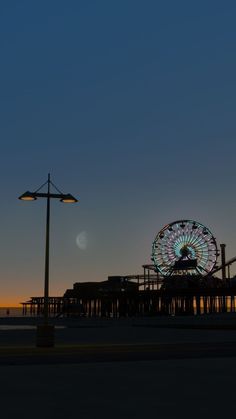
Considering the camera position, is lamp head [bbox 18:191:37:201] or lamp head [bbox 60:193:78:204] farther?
lamp head [bbox 60:193:78:204]

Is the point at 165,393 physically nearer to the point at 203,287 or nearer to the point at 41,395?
the point at 41,395

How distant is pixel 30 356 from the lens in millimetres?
20344

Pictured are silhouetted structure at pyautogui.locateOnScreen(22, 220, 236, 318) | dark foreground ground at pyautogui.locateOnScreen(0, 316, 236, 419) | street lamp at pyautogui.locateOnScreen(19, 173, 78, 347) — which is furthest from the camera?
silhouetted structure at pyautogui.locateOnScreen(22, 220, 236, 318)

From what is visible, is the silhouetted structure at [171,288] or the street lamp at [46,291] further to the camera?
the silhouetted structure at [171,288]

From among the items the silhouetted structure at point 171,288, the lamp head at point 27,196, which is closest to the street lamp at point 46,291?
the lamp head at point 27,196

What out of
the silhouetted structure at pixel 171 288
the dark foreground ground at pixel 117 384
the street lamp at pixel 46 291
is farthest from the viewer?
the silhouetted structure at pixel 171 288

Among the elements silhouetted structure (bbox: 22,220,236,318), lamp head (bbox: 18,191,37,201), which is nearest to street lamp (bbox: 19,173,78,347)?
lamp head (bbox: 18,191,37,201)

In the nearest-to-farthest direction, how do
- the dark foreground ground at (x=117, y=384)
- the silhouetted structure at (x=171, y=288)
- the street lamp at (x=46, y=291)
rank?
the dark foreground ground at (x=117, y=384), the street lamp at (x=46, y=291), the silhouetted structure at (x=171, y=288)

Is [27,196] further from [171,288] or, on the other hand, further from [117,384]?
[171,288]

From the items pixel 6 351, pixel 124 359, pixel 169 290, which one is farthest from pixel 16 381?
pixel 169 290

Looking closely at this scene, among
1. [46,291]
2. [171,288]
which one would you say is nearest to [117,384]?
[46,291]

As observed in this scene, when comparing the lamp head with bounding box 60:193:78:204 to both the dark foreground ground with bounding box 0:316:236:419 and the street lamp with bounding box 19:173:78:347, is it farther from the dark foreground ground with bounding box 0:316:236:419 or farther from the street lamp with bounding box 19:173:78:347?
the dark foreground ground with bounding box 0:316:236:419

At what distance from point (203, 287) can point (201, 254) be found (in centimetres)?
2184

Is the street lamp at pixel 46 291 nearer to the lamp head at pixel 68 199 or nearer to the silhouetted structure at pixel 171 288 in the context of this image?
the lamp head at pixel 68 199
